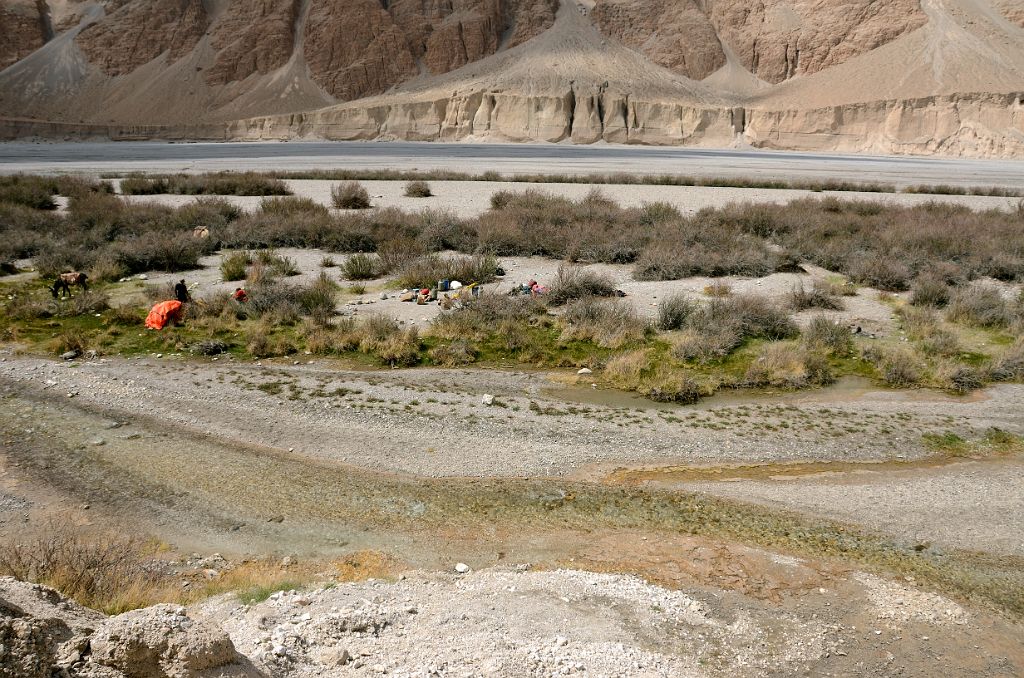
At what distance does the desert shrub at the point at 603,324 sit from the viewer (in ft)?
38.3

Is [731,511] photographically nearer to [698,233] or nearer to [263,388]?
[263,388]

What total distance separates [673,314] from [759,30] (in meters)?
86.0

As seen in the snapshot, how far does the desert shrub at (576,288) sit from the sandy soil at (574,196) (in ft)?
33.4

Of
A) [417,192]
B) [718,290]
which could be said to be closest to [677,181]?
[417,192]

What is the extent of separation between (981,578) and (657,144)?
73.1 meters

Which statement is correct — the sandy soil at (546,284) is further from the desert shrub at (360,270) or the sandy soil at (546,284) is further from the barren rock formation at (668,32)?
the barren rock formation at (668,32)

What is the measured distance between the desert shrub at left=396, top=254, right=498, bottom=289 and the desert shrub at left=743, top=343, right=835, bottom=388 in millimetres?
6558

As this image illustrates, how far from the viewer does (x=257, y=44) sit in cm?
9169

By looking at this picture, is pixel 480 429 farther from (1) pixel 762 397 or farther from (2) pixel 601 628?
(1) pixel 762 397

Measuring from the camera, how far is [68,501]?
21.9 feet

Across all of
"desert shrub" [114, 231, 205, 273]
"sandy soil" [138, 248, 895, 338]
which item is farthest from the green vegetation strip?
"sandy soil" [138, 248, 895, 338]

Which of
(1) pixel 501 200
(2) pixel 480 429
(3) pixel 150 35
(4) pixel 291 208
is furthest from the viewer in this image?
(3) pixel 150 35

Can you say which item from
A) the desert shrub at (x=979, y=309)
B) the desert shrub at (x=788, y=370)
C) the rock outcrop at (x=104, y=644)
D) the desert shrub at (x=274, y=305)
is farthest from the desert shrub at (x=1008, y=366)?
the desert shrub at (x=274, y=305)

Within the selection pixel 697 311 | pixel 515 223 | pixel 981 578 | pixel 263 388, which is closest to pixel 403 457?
pixel 263 388
